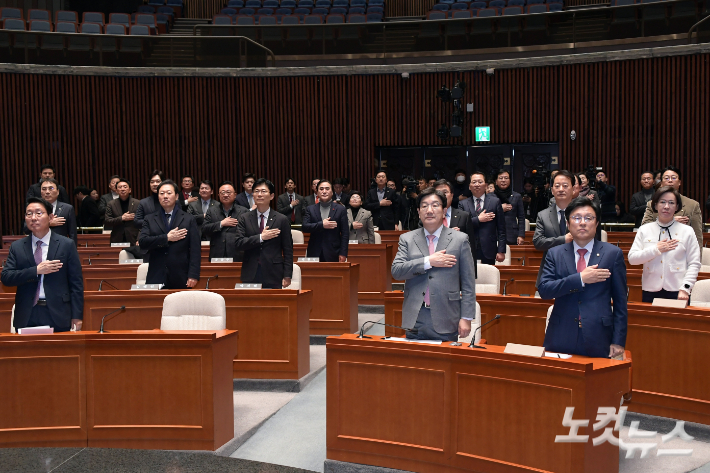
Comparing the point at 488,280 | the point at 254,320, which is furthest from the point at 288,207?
the point at 488,280

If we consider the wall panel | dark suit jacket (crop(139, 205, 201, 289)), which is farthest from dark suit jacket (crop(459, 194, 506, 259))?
the wall panel

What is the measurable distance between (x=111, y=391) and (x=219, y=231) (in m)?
2.86

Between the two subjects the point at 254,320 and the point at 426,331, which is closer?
the point at 426,331

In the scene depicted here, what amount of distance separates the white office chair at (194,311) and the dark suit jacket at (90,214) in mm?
5793

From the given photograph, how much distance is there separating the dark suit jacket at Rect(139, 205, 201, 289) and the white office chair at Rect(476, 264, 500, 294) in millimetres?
1975

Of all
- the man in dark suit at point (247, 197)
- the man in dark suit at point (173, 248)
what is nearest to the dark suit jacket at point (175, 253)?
the man in dark suit at point (173, 248)

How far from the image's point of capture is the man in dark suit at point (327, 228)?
19.4 ft

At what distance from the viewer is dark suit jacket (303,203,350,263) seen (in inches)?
233

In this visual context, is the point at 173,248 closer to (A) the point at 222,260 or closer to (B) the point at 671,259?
(A) the point at 222,260

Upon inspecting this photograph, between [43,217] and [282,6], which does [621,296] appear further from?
[282,6]

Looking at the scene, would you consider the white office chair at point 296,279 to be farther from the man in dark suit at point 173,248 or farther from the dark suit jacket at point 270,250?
the man in dark suit at point 173,248

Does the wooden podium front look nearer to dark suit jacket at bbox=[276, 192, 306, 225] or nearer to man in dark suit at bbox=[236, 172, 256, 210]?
man in dark suit at bbox=[236, 172, 256, 210]

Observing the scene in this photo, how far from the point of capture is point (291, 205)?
8.88 meters

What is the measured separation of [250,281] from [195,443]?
171 cm
